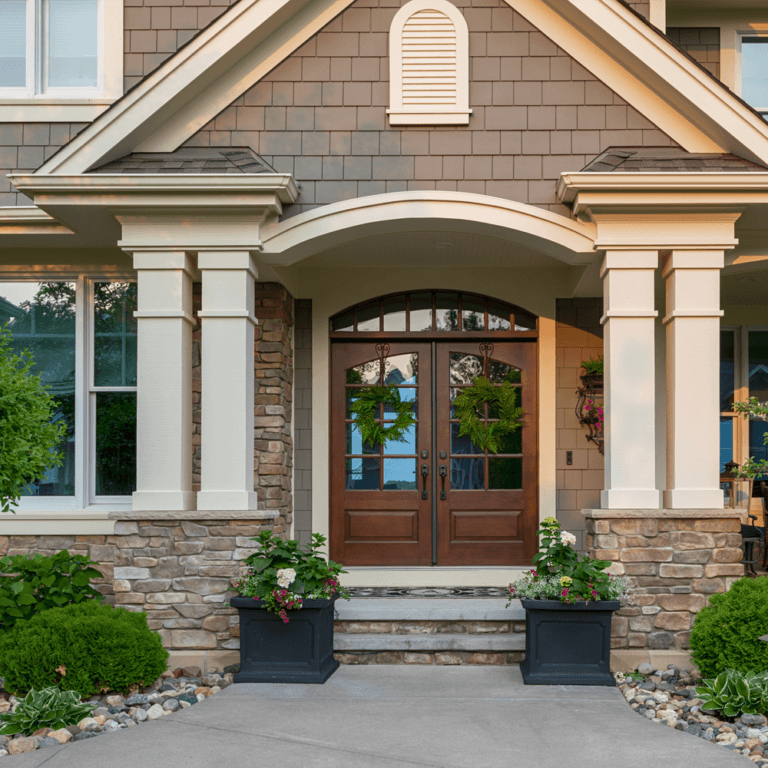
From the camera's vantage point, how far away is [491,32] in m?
6.09

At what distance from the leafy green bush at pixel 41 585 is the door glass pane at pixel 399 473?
2684 millimetres

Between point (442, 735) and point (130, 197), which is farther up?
point (130, 197)

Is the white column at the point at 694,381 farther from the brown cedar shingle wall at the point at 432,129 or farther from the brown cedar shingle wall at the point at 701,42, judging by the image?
the brown cedar shingle wall at the point at 701,42

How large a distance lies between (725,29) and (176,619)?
6.61 meters

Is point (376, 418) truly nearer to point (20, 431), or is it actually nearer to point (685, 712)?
point (20, 431)

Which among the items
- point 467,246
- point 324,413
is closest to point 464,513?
point 324,413

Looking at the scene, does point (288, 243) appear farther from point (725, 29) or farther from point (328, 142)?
point (725, 29)

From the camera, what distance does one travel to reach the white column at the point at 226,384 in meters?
5.65

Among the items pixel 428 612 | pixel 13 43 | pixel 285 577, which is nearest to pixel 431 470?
pixel 428 612

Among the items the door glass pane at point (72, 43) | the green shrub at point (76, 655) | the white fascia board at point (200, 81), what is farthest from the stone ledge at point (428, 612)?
the door glass pane at point (72, 43)

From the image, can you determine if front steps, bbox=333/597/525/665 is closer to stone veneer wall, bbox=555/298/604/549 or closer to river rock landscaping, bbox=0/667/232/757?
river rock landscaping, bbox=0/667/232/757

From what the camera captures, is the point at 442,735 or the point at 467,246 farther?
the point at 467,246

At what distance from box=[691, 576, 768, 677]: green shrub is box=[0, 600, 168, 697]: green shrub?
3215 mm

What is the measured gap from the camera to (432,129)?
19.8ft
